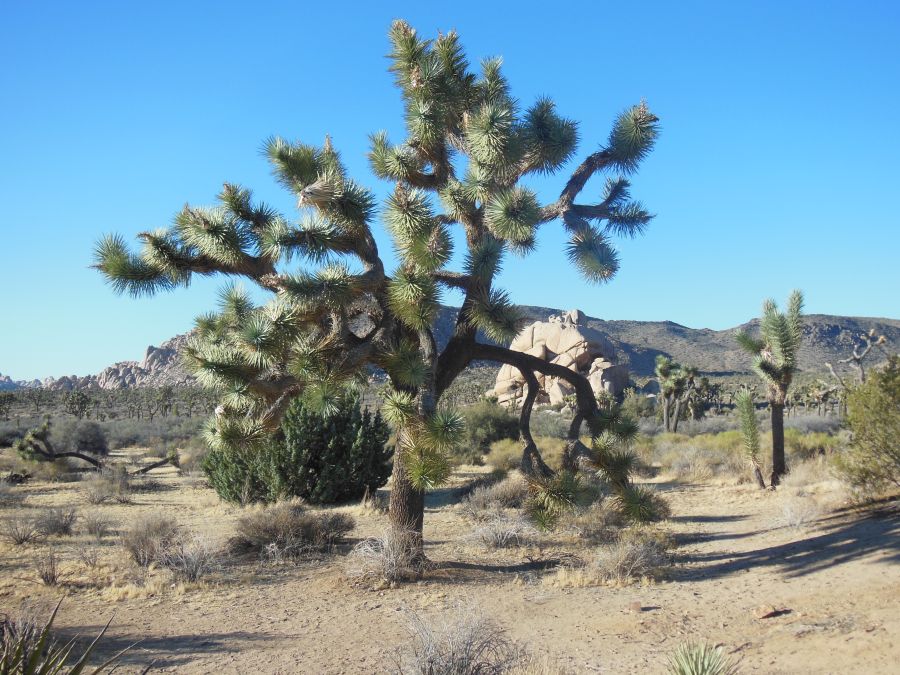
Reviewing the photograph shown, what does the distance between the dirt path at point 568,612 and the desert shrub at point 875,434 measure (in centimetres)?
90

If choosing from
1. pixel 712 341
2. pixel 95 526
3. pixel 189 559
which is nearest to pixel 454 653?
pixel 189 559

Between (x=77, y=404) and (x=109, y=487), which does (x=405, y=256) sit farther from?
(x=77, y=404)

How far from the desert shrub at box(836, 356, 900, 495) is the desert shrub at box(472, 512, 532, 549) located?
525cm

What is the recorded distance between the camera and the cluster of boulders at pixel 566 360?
159 ft

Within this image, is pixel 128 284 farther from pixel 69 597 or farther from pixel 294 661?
pixel 294 661

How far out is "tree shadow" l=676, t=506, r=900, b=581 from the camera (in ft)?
27.7

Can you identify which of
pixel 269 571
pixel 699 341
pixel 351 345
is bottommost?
pixel 269 571

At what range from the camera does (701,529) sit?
468 inches

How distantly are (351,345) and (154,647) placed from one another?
3572 millimetres

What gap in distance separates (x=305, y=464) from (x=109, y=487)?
5.18m

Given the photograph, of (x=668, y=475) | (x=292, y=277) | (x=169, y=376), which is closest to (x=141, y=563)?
(x=292, y=277)

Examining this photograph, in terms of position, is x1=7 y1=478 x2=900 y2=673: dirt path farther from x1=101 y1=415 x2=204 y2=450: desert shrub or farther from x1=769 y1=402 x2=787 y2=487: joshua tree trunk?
x1=101 y1=415 x2=204 y2=450: desert shrub

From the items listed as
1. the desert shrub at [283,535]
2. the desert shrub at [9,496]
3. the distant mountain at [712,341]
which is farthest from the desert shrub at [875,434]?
the distant mountain at [712,341]

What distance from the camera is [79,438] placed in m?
24.2
